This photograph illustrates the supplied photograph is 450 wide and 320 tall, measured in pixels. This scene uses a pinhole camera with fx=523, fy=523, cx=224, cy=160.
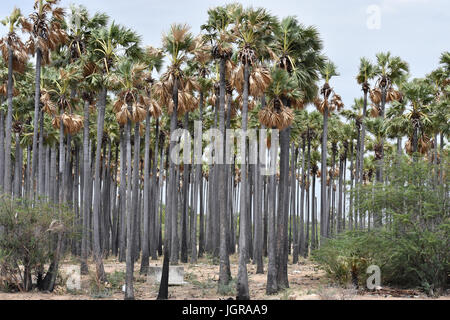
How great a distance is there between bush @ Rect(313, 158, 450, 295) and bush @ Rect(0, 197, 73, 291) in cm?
1353

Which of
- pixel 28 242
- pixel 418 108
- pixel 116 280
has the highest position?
pixel 418 108

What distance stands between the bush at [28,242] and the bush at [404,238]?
533 inches

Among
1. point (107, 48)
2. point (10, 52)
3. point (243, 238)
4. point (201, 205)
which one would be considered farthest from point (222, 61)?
point (201, 205)

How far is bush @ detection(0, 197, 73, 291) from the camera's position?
24.0 metres

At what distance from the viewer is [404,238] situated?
2462 centimetres

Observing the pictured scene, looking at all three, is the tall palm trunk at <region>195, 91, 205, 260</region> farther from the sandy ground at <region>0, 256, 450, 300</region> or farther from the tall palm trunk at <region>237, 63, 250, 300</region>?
the tall palm trunk at <region>237, 63, 250, 300</region>

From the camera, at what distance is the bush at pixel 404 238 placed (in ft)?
78.6

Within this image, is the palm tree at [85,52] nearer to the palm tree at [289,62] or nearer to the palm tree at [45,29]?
the palm tree at [45,29]

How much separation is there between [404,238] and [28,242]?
17.5 metres

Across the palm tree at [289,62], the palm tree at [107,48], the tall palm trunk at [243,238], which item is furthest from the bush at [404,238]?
the palm tree at [107,48]

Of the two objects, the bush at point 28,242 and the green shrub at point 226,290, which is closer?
the bush at point 28,242

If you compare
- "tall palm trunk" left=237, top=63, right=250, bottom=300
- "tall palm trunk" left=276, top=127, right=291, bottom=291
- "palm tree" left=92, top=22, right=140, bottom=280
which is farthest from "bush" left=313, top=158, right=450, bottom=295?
"palm tree" left=92, top=22, right=140, bottom=280

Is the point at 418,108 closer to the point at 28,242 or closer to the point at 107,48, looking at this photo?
the point at 107,48
